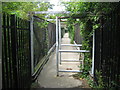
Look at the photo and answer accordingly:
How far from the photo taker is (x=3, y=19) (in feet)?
7.93

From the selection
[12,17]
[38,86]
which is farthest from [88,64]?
[12,17]

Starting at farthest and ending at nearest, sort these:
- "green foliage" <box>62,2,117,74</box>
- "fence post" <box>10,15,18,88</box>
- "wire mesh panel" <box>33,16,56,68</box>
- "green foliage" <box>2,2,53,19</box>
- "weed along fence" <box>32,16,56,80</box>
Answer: "wire mesh panel" <box>33,16,56,68</box>, "weed along fence" <box>32,16,56,80</box>, "green foliage" <box>62,2,117,74</box>, "green foliage" <box>2,2,53,19</box>, "fence post" <box>10,15,18,88</box>

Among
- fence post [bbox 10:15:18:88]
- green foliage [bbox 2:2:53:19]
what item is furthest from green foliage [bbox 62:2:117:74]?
fence post [bbox 10:15:18:88]

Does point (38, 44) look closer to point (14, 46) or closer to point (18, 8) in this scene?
point (18, 8)

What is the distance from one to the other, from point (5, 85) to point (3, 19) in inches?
46.0

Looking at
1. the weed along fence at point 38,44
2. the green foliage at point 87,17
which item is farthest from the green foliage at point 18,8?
the green foliage at point 87,17

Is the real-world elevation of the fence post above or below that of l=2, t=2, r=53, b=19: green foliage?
below

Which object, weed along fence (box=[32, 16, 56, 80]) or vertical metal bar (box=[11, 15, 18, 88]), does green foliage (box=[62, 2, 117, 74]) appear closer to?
weed along fence (box=[32, 16, 56, 80])

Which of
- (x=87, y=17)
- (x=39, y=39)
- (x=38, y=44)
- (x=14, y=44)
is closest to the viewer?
(x=14, y=44)

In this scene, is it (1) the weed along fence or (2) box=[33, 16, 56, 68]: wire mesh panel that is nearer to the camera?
(1) the weed along fence

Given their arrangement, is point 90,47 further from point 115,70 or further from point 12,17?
point 12,17

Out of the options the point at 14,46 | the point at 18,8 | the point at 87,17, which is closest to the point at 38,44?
the point at 18,8

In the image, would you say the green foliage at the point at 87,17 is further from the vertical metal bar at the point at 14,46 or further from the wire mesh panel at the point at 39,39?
the vertical metal bar at the point at 14,46

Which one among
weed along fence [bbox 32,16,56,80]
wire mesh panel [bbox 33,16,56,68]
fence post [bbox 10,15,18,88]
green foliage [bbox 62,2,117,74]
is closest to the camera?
fence post [bbox 10,15,18,88]
